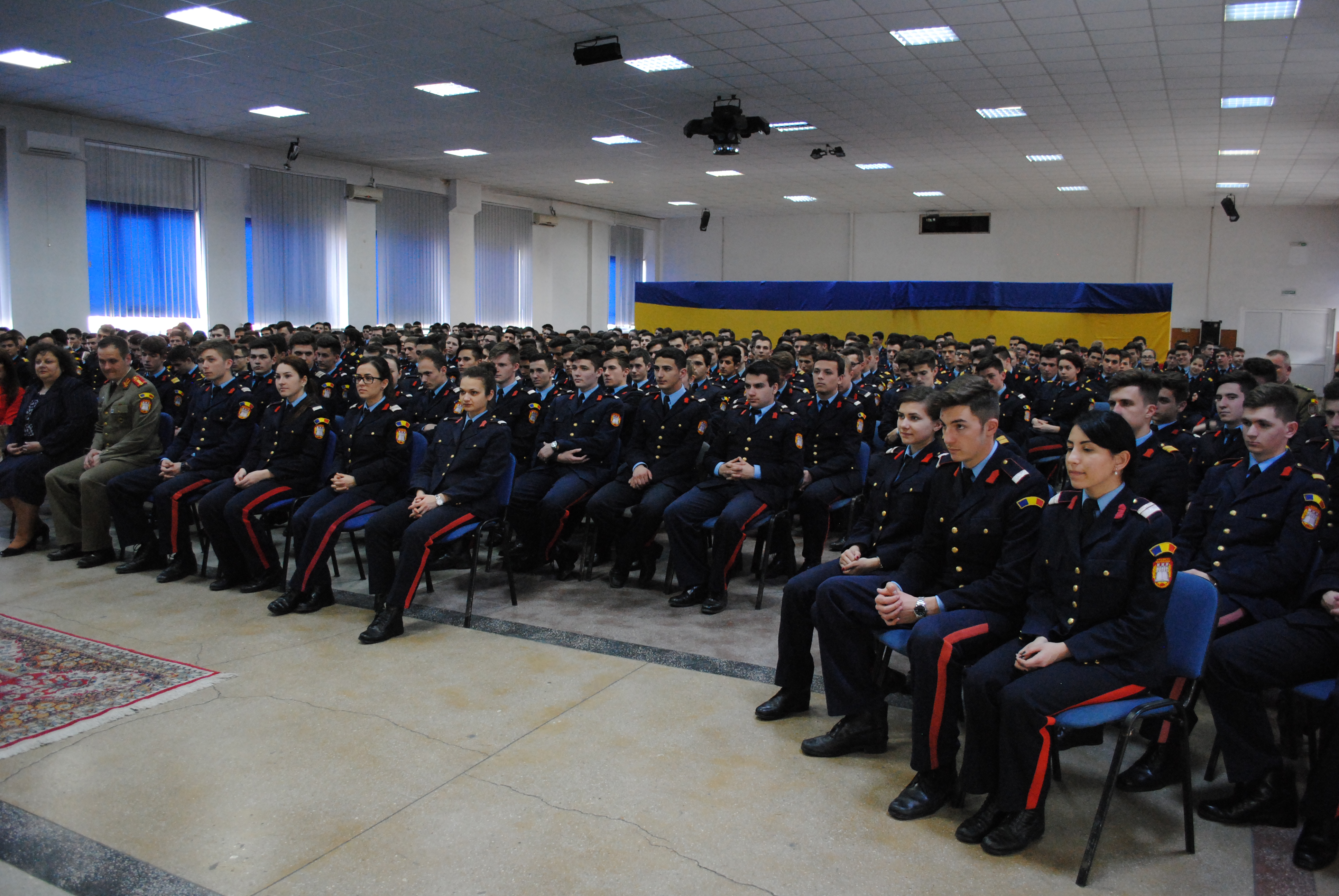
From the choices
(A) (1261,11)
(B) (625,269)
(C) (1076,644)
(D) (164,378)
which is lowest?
(C) (1076,644)

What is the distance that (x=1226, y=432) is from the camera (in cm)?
443

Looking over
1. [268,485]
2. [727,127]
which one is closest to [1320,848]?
[268,485]

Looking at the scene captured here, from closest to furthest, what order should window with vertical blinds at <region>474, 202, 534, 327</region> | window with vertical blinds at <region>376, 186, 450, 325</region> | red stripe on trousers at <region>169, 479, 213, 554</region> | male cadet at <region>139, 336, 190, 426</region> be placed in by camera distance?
red stripe on trousers at <region>169, 479, 213, 554</region> < male cadet at <region>139, 336, 190, 426</region> < window with vertical blinds at <region>376, 186, 450, 325</region> < window with vertical blinds at <region>474, 202, 534, 327</region>

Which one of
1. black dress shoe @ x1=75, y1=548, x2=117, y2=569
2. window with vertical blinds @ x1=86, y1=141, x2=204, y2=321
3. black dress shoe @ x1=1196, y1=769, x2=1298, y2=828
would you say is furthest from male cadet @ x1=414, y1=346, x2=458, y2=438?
window with vertical blinds @ x1=86, y1=141, x2=204, y2=321

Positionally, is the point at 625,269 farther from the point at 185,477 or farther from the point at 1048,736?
the point at 1048,736

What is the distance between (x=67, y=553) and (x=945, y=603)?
5317 mm

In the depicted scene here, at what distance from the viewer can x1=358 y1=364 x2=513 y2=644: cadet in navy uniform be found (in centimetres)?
414

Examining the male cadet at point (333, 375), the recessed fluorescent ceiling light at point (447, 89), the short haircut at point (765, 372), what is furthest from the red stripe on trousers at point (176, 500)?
the recessed fluorescent ceiling light at point (447, 89)

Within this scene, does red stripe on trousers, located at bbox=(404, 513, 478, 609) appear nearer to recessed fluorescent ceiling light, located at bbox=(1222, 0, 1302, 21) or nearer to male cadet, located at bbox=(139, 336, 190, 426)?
male cadet, located at bbox=(139, 336, 190, 426)

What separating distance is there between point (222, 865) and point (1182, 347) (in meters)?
11.3

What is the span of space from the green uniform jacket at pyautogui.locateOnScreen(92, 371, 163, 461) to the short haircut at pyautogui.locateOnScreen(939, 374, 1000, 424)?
4987 millimetres

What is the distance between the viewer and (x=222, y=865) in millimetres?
2379

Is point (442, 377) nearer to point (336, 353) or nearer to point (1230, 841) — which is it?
point (336, 353)

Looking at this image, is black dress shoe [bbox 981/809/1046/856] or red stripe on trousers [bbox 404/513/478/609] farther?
red stripe on trousers [bbox 404/513/478/609]
